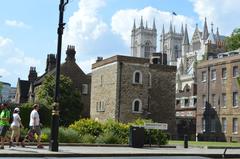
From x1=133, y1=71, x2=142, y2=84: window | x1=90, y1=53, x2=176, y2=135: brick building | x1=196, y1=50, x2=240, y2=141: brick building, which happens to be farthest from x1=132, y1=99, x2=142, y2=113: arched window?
x1=196, y1=50, x2=240, y2=141: brick building

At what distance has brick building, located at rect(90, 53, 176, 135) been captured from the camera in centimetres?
5241

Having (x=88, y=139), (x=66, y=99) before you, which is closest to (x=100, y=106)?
(x=66, y=99)

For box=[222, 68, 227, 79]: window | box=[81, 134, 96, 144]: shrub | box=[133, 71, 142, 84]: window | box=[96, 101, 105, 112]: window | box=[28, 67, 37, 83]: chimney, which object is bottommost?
box=[81, 134, 96, 144]: shrub

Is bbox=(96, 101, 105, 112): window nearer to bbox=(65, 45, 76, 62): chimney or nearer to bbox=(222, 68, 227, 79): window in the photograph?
bbox=(65, 45, 76, 62): chimney

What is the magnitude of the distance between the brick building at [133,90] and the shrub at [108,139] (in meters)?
23.5

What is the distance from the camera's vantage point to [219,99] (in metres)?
62.4

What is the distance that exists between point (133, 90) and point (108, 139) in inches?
994

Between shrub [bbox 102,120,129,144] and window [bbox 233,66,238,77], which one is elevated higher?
window [bbox 233,66,238,77]

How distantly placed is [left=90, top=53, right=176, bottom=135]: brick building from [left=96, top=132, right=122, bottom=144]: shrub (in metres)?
23.5

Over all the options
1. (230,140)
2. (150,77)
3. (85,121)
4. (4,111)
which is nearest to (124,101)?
(150,77)

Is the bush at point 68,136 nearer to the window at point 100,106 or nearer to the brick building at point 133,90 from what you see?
the brick building at point 133,90

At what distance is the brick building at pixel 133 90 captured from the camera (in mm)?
52406

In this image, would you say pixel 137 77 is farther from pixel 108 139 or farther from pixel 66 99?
pixel 108 139

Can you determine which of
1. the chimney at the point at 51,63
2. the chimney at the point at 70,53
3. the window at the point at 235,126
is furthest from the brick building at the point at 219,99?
the chimney at the point at 51,63
